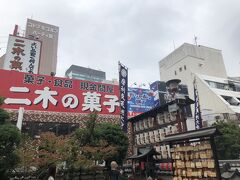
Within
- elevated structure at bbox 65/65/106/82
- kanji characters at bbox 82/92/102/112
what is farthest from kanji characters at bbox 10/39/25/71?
elevated structure at bbox 65/65/106/82

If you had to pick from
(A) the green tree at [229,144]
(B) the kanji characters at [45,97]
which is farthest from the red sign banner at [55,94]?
(A) the green tree at [229,144]

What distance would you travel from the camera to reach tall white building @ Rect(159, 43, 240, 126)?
5019 cm

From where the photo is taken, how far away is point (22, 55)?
38.8 metres

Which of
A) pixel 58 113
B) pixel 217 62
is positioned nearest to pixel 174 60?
pixel 217 62

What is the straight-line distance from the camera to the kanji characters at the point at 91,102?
3288cm

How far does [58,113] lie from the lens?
102 ft

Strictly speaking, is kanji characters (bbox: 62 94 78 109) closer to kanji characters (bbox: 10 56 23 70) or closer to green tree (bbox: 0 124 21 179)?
kanji characters (bbox: 10 56 23 70)

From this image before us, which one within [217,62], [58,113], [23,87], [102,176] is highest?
[217,62]

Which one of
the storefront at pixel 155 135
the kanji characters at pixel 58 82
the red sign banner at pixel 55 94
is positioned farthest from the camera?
the kanji characters at pixel 58 82

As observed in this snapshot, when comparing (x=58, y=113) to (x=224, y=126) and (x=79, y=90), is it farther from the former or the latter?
(x=224, y=126)

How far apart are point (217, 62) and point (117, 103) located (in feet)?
132

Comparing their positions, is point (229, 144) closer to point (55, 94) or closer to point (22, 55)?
point (55, 94)

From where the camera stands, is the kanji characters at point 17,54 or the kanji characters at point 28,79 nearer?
the kanji characters at point 28,79

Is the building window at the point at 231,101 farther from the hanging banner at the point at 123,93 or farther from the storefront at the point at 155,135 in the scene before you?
the hanging banner at the point at 123,93
